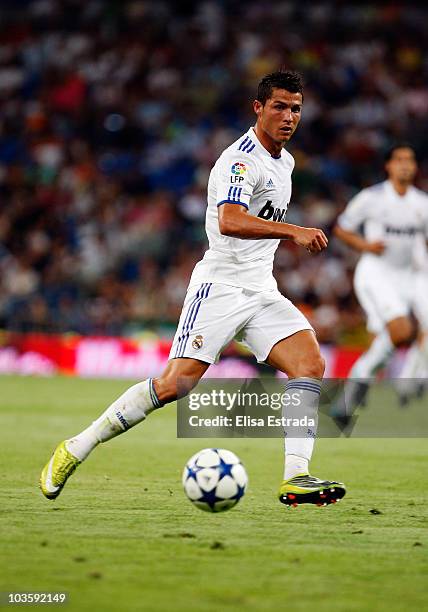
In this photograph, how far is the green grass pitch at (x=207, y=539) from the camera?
4594 mm

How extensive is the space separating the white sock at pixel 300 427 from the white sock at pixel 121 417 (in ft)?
2.58

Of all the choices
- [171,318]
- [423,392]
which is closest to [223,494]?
[423,392]

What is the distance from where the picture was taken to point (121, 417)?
693cm

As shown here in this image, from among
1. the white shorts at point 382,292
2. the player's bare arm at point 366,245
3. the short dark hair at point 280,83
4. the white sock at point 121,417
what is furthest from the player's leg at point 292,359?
the white shorts at point 382,292

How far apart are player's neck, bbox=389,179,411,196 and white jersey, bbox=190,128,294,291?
5645 millimetres

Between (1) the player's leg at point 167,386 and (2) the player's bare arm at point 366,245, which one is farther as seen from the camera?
(2) the player's bare arm at point 366,245

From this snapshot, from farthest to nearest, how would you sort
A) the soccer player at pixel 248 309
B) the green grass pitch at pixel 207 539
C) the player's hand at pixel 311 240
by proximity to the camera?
the soccer player at pixel 248 309, the player's hand at pixel 311 240, the green grass pitch at pixel 207 539

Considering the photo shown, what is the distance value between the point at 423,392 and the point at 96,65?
12646 millimetres

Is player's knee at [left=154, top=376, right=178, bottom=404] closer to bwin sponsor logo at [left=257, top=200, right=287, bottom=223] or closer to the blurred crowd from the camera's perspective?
bwin sponsor logo at [left=257, top=200, right=287, bottom=223]

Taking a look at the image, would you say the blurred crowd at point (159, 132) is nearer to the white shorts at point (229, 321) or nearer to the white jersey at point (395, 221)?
the white jersey at point (395, 221)

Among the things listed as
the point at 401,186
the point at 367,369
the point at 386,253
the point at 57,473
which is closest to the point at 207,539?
the point at 57,473

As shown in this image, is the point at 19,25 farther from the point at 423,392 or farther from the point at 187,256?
the point at 423,392

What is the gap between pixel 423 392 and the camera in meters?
14.8

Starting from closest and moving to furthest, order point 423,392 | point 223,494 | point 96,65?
point 223,494, point 423,392, point 96,65
